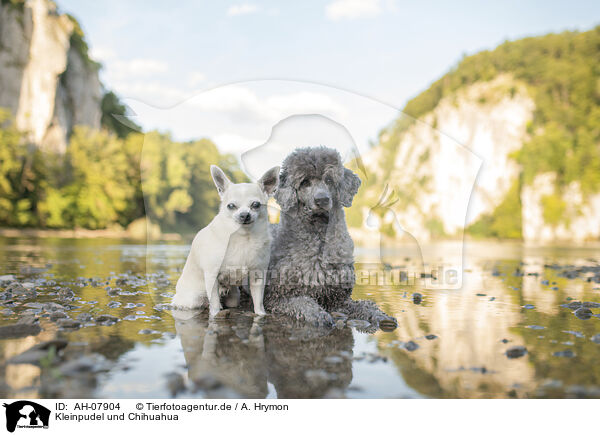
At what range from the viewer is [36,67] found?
49781 mm

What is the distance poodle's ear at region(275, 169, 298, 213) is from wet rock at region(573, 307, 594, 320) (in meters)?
3.44

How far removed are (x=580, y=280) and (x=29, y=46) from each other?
191 ft

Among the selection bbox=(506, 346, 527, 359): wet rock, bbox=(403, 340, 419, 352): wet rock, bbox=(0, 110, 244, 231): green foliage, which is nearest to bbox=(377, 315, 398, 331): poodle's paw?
bbox=(403, 340, 419, 352): wet rock

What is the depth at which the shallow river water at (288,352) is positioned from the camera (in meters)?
2.66

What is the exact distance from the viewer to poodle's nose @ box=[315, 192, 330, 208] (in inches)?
167

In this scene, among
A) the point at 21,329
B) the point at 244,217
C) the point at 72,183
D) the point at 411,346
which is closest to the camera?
the point at 411,346

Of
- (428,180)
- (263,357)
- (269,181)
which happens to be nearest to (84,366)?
(263,357)

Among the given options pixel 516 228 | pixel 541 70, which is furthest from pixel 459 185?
pixel 541 70

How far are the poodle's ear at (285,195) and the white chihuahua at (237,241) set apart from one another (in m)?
0.22

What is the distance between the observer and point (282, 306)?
15.1 ft

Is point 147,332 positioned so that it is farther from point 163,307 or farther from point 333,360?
point 333,360

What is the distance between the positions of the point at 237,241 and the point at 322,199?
0.95 metres

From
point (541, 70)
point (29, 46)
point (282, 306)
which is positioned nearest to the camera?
point (282, 306)

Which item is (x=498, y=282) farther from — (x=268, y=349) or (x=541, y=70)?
(x=541, y=70)
